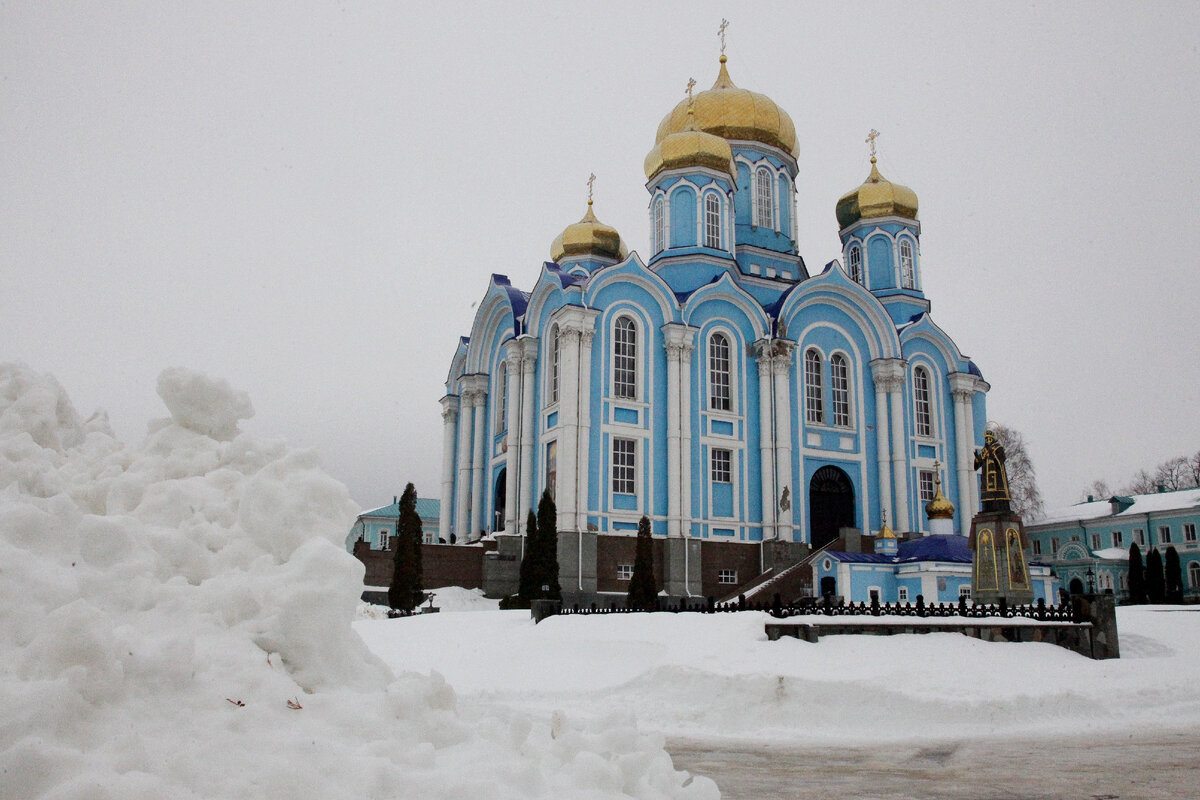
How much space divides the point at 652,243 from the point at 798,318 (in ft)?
18.0

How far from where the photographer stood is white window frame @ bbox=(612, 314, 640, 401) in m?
27.3

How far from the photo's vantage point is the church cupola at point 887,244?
35531 mm

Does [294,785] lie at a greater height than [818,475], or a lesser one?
lesser

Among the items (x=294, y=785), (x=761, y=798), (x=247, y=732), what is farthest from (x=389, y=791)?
(x=761, y=798)

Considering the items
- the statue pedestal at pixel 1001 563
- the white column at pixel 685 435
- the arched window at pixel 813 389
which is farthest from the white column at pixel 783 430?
the statue pedestal at pixel 1001 563

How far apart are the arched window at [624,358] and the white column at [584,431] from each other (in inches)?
37.8

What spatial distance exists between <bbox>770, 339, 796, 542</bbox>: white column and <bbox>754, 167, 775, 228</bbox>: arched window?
702 cm

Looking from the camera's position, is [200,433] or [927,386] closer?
[200,433]

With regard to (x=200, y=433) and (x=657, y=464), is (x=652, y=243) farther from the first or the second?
(x=200, y=433)

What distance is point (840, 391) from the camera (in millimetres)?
31016

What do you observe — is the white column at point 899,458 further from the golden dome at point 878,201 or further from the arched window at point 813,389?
the golden dome at point 878,201

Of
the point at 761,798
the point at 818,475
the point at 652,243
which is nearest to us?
the point at 761,798

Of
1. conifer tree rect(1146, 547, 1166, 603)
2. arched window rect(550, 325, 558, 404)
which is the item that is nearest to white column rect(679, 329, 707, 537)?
arched window rect(550, 325, 558, 404)

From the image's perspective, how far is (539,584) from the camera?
22.3 metres
